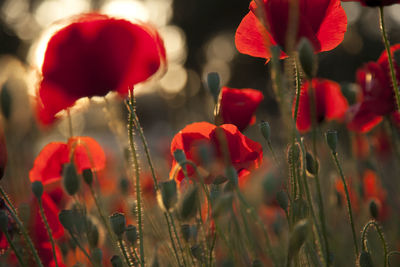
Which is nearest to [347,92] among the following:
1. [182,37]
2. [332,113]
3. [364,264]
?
[332,113]

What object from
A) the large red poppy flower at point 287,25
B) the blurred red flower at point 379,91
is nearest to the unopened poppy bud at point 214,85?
the large red poppy flower at point 287,25

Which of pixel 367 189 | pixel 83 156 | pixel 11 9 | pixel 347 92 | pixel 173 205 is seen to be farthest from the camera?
pixel 11 9

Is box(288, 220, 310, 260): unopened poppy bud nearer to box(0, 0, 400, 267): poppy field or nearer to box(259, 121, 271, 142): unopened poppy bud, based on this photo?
box(0, 0, 400, 267): poppy field

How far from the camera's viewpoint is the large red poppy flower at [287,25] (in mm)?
785

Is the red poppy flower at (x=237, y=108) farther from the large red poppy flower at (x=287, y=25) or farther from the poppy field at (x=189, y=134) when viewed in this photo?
the large red poppy flower at (x=287, y=25)

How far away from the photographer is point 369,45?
38.1 feet

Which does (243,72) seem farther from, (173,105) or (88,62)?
(88,62)

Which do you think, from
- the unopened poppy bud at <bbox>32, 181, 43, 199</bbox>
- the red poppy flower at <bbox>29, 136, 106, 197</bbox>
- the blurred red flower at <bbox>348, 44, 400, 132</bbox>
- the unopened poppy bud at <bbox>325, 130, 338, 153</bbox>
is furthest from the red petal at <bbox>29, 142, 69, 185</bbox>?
the blurred red flower at <bbox>348, 44, 400, 132</bbox>

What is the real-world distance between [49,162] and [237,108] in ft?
1.43

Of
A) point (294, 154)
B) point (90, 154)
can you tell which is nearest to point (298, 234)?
point (294, 154)

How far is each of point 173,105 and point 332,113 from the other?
733mm

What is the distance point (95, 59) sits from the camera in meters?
0.81

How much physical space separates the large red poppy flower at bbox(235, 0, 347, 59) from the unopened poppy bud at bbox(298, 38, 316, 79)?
16 centimetres

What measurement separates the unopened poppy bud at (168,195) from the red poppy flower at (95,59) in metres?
0.21
